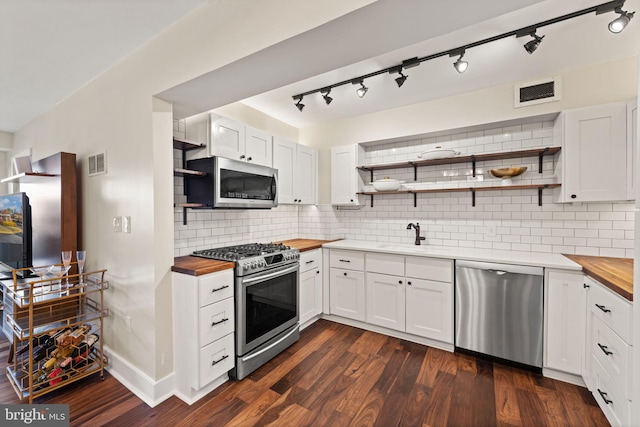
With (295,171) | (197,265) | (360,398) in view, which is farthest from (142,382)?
(295,171)

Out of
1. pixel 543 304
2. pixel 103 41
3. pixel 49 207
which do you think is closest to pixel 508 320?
pixel 543 304

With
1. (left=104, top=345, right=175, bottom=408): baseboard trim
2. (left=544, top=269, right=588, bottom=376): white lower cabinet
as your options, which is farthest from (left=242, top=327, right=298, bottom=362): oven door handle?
(left=544, top=269, right=588, bottom=376): white lower cabinet

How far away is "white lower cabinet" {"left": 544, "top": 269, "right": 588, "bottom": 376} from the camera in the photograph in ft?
6.85

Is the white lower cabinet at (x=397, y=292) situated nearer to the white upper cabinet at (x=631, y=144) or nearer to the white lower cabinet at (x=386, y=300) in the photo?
the white lower cabinet at (x=386, y=300)

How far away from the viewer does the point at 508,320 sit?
2.36 metres

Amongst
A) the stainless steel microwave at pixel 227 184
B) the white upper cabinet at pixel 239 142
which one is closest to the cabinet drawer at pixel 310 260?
the stainless steel microwave at pixel 227 184

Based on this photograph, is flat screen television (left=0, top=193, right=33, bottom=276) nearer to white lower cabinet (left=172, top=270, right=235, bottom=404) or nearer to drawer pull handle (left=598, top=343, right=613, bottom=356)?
white lower cabinet (left=172, top=270, right=235, bottom=404)

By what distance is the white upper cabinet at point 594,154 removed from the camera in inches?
85.5

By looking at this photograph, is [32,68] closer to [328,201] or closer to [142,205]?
[142,205]

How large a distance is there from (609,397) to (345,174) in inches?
114

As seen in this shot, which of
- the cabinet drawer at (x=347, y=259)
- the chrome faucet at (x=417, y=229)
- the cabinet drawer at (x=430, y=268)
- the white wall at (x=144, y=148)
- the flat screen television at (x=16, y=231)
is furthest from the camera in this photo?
the chrome faucet at (x=417, y=229)

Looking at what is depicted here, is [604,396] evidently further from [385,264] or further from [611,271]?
[385,264]

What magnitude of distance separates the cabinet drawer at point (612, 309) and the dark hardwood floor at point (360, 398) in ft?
2.21

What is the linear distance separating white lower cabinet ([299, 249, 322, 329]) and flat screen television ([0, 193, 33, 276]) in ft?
9.12
